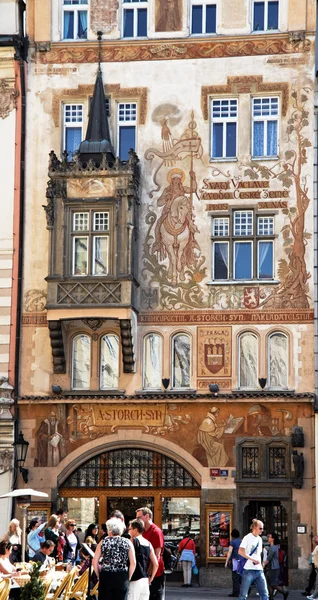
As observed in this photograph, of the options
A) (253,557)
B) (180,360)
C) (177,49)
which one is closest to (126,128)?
(177,49)

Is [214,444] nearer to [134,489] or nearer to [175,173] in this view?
[134,489]

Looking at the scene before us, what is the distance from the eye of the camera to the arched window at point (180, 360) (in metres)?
35.7

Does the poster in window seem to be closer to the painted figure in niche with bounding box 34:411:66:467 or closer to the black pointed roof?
the painted figure in niche with bounding box 34:411:66:467

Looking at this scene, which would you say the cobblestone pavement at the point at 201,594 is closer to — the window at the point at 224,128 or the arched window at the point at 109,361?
the arched window at the point at 109,361

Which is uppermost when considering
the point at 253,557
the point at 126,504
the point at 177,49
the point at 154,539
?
the point at 177,49

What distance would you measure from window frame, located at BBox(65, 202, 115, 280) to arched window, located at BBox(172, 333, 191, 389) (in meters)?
2.72

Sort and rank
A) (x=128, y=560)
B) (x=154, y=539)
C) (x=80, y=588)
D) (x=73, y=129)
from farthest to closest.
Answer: (x=73, y=129)
(x=80, y=588)
(x=154, y=539)
(x=128, y=560)

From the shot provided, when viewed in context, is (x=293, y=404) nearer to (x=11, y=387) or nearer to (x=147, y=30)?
(x=11, y=387)

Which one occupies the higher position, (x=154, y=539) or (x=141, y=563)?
(x=154, y=539)

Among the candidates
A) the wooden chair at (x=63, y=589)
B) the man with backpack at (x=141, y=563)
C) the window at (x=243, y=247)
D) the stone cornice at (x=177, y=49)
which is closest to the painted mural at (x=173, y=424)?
the window at (x=243, y=247)

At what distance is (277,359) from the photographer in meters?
35.4

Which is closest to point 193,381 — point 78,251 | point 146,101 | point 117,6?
point 78,251

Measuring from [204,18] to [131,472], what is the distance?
513 inches

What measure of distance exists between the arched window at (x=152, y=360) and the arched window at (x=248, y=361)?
7.34 feet
